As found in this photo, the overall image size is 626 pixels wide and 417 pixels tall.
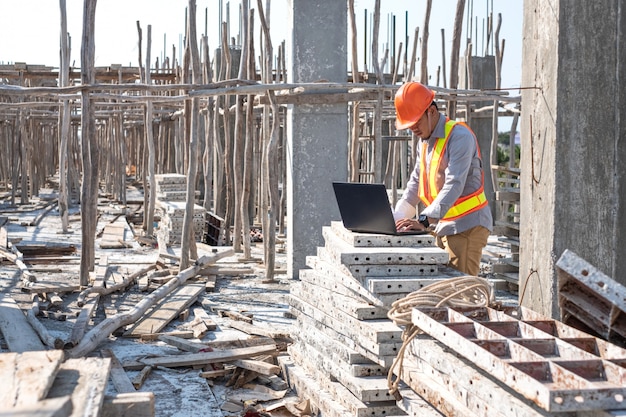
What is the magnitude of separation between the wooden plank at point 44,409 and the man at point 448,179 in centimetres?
325

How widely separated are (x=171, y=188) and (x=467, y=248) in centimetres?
1091

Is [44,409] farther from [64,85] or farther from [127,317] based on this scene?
[64,85]

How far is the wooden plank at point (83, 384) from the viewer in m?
2.74

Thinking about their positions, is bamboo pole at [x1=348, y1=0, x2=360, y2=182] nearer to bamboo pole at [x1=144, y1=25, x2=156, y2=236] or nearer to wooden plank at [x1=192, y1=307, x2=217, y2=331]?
wooden plank at [x1=192, y1=307, x2=217, y2=331]

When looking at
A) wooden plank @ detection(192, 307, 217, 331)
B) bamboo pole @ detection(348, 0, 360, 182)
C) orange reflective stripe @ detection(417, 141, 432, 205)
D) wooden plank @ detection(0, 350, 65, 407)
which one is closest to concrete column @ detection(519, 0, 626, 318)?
orange reflective stripe @ detection(417, 141, 432, 205)

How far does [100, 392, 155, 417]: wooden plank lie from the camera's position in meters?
3.01

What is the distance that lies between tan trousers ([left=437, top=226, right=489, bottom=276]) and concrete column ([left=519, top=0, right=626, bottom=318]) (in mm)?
634

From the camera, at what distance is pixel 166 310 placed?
8.83m

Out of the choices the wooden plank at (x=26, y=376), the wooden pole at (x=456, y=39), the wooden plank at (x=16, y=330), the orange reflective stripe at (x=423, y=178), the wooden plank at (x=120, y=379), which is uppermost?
the wooden pole at (x=456, y=39)

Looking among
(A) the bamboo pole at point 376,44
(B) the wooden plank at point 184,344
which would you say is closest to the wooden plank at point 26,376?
(B) the wooden plank at point 184,344

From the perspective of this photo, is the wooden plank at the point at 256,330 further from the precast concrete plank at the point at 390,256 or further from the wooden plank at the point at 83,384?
the wooden plank at the point at 83,384

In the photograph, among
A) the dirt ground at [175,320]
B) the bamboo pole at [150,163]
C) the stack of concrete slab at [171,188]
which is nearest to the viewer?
the dirt ground at [175,320]

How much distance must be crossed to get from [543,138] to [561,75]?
1.30ft

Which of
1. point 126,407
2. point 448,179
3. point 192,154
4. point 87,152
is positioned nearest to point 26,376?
point 126,407
